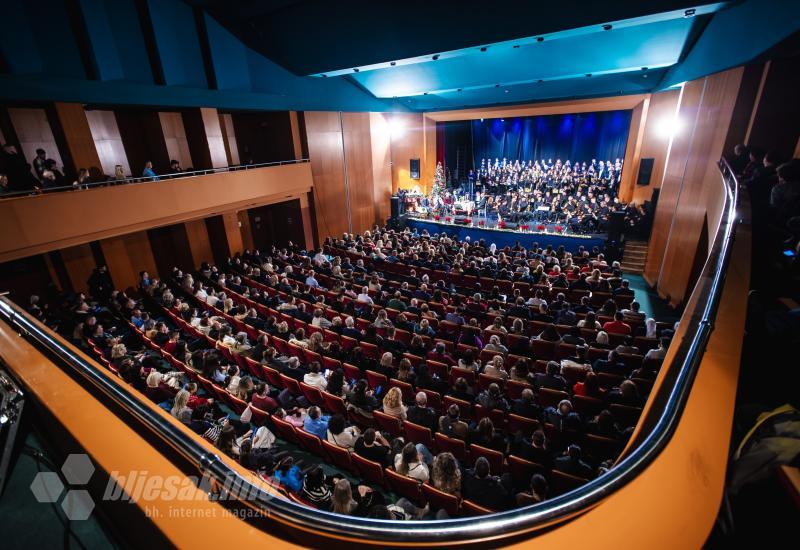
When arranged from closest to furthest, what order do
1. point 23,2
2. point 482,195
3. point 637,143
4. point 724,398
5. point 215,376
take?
point 724,398
point 215,376
point 23,2
point 637,143
point 482,195

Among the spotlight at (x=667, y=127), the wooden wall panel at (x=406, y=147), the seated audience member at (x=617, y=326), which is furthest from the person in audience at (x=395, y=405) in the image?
the wooden wall panel at (x=406, y=147)

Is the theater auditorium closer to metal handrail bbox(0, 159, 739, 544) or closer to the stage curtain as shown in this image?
metal handrail bbox(0, 159, 739, 544)

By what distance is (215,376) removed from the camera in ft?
18.5

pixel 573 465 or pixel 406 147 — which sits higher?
pixel 406 147

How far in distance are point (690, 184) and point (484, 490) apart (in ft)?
31.3

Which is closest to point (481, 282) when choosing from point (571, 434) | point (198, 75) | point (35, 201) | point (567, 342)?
point (567, 342)

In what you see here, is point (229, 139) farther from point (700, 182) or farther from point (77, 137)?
point (700, 182)

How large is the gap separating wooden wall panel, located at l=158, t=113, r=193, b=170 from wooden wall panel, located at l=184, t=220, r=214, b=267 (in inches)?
79.5

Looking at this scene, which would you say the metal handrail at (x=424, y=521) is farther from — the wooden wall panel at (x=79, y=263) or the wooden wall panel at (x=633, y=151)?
the wooden wall panel at (x=633, y=151)

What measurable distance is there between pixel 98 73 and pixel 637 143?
19.1 meters

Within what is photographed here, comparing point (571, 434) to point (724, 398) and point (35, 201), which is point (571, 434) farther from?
point (35, 201)

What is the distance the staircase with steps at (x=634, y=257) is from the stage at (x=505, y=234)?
1.00 meters

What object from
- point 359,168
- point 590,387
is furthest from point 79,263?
point 590,387

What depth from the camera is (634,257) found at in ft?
41.6
